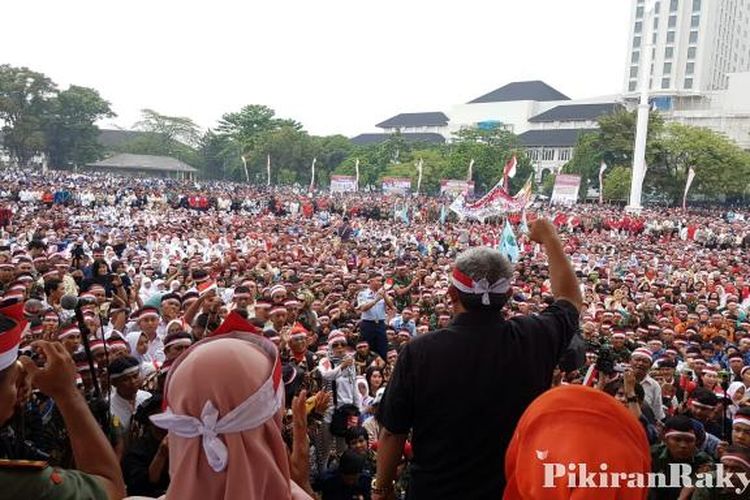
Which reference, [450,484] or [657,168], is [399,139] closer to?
[657,168]

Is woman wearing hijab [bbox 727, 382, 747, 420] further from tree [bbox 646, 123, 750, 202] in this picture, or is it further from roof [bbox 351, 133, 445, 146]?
roof [bbox 351, 133, 445, 146]

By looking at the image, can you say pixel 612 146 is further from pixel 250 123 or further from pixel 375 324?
pixel 375 324

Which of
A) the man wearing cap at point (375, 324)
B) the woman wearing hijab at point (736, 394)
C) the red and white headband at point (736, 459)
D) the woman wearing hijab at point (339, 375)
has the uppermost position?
the red and white headband at point (736, 459)

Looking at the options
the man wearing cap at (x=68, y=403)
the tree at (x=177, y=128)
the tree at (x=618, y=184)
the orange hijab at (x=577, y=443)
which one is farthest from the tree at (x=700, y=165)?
the tree at (x=177, y=128)

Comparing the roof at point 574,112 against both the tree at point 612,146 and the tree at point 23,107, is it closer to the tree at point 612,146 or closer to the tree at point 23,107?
the tree at point 612,146

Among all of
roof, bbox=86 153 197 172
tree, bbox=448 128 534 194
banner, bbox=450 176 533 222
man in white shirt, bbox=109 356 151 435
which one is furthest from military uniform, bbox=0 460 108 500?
roof, bbox=86 153 197 172

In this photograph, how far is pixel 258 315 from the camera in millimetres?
6441

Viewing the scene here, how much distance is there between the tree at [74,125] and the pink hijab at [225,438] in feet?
185

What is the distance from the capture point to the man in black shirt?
200 centimetres

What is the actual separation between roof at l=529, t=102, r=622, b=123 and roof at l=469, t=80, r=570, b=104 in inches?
349

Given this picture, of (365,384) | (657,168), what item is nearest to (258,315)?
(365,384)

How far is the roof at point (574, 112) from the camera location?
70.7 meters

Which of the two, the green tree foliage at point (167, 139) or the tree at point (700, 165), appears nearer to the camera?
the tree at point (700, 165)

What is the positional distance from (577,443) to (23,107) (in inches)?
2238
